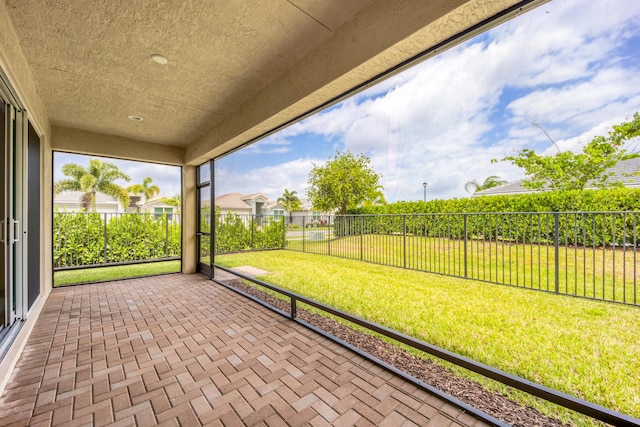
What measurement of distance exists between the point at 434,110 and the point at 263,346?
3.36 m

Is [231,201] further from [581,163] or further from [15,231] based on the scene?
[581,163]

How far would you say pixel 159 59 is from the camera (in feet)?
7.68

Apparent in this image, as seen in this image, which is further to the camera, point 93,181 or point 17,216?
point 93,181

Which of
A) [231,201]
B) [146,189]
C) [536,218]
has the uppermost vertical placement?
[146,189]

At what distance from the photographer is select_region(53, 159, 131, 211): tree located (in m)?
19.0

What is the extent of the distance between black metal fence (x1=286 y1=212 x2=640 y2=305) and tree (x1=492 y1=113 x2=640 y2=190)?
1.08 feet

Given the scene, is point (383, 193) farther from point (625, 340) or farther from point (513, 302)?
point (625, 340)

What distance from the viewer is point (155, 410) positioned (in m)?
1.61

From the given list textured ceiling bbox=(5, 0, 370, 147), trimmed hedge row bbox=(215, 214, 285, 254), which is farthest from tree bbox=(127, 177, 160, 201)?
textured ceiling bbox=(5, 0, 370, 147)

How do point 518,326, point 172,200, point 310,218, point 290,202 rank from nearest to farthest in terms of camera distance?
1. point 518,326
2. point 310,218
3. point 290,202
4. point 172,200

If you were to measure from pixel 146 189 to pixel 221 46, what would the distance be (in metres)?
27.7

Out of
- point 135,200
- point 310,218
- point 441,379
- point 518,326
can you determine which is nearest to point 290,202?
point 135,200

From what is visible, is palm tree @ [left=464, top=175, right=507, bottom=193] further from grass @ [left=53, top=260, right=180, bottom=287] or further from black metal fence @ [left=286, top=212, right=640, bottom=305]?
grass @ [left=53, top=260, right=180, bottom=287]

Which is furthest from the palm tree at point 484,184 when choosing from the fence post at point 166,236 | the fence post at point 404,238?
the fence post at point 166,236
